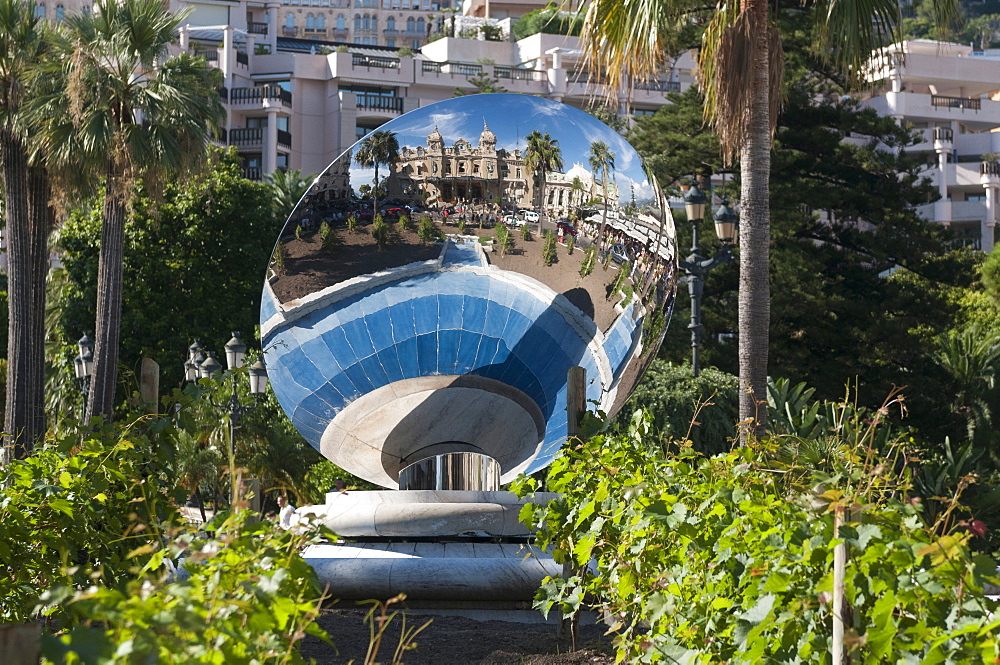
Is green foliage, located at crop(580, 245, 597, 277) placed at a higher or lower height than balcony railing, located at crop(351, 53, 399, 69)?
lower

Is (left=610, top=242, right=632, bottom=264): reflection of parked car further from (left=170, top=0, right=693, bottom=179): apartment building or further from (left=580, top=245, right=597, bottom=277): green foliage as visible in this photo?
(left=170, top=0, right=693, bottom=179): apartment building

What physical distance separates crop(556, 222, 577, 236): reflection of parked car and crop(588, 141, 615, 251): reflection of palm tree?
0.24 meters

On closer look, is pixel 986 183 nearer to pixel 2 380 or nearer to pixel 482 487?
pixel 2 380

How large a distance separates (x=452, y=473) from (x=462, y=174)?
99.7 inches

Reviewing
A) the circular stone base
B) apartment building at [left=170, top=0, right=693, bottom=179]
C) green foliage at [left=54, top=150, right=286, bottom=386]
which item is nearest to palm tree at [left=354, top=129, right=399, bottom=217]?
the circular stone base

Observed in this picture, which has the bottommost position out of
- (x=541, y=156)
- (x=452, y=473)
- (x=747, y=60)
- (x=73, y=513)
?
(x=452, y=473)

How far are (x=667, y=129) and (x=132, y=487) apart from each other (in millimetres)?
24167

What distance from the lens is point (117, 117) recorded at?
20.6 metres

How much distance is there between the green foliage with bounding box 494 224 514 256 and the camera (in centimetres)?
1025

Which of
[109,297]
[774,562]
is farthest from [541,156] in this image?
[109,297]

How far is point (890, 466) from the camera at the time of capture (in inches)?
159

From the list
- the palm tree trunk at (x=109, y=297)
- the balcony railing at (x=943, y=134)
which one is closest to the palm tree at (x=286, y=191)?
the palm tree trunk at (x=109, y=297)

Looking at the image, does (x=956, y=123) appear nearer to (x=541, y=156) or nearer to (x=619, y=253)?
(x=619, y=253)

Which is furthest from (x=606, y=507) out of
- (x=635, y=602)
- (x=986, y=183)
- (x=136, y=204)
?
(x=986, y=183)
